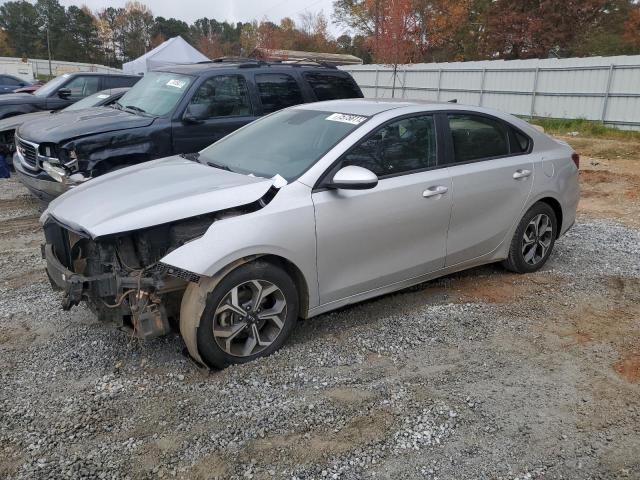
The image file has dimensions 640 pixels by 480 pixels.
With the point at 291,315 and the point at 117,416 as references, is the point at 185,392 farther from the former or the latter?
the point at 291,315

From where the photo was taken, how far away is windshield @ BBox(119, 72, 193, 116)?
6875mm

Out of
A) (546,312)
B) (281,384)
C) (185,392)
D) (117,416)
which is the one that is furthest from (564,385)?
(117,416)

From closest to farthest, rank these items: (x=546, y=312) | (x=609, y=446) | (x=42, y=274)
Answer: (x=609, y=446), (x=546, y=312), (x=42, y=274)

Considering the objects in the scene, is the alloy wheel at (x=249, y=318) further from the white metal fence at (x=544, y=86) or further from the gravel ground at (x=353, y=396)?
the white metal fence at (x=544, y=86)

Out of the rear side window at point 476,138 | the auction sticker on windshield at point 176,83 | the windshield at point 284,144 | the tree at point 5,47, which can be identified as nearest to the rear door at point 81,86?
the auction sticker on windshield at point 176,83

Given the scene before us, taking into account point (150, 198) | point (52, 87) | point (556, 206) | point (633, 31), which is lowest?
point (556, 206)

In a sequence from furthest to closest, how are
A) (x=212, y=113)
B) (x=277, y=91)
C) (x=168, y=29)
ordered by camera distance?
(x=168, y=29)
(x=277, y=91)
(x=212, y=113)

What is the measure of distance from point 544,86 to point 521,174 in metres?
15.3

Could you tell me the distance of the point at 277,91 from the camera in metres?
7.37

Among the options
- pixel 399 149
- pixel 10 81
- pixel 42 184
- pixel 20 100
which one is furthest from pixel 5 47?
pixel 399 149

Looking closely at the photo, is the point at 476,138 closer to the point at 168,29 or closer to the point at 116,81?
the point at 116,81

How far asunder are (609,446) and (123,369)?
2.84 meters

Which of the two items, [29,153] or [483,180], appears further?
[29,153]

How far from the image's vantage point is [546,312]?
4.55m
